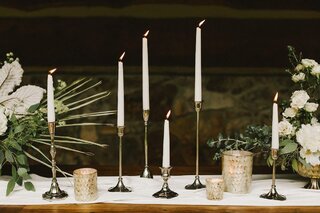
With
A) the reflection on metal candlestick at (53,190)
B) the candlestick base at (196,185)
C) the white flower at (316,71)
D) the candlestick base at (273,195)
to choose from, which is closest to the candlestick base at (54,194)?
the reflection on metal candlestick at (53,190)

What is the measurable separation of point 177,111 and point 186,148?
0.23 m

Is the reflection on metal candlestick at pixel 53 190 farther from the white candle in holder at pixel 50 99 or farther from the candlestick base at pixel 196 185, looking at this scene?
the candlestick base at pixel 196 185

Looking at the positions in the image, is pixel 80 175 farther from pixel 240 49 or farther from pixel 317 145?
pixel 240 49

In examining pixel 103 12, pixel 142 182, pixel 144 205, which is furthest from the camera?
pixel 103 12

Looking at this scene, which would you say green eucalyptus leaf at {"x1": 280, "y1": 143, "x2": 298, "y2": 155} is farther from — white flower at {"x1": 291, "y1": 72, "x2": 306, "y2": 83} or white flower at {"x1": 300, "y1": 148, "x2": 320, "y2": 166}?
white flower at {"x1": 291, "y1": 72, "x2": 306, "y2": 83}

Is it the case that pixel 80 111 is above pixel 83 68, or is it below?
below

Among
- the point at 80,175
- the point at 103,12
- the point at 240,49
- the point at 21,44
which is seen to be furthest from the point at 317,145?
the point at 21,44

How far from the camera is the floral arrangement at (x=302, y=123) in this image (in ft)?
5.40

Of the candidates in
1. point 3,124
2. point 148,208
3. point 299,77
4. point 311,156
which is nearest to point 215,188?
point 148,208

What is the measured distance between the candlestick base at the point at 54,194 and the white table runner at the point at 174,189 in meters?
0.02

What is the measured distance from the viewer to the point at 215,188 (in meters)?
1.62

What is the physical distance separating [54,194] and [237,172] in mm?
562

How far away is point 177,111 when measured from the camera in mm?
3268

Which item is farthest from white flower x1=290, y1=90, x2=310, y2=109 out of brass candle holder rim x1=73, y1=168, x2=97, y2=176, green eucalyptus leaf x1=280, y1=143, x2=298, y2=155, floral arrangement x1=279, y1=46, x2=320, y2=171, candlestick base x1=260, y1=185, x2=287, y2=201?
brass candle holder rim x1=73, y1=168, x2=97, y2=176
